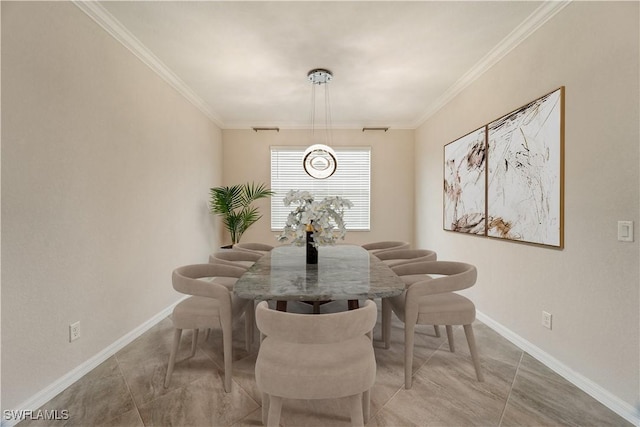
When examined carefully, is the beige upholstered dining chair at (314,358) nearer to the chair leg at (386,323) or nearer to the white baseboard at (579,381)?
the chair leg at (386,323)

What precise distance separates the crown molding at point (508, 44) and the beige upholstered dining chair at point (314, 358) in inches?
100

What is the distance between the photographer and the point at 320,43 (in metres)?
2.51

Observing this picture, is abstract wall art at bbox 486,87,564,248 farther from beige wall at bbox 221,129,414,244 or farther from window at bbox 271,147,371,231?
window at bbox 271,147,371,231

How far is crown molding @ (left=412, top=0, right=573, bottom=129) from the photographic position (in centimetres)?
204

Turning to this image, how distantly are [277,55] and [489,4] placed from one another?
5.89ft

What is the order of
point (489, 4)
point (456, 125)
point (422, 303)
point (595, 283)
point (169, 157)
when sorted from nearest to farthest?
point (595, 283) < point (422, 303) < point (489, 4) < point (169, 157) < point (456, 125)

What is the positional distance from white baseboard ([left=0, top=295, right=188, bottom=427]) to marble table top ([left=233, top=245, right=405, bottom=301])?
4.48 feet

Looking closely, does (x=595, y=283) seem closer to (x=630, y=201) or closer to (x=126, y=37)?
(x=630, y=201)

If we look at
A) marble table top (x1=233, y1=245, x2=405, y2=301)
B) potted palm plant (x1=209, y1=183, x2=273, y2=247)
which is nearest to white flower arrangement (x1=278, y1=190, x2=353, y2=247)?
marble table top (x1=233, y1=245, x2=405, y2=301)

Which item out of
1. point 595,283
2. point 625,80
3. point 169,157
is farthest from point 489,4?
point 169,157

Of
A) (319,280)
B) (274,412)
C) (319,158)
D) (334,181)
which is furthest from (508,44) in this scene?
(274,412)

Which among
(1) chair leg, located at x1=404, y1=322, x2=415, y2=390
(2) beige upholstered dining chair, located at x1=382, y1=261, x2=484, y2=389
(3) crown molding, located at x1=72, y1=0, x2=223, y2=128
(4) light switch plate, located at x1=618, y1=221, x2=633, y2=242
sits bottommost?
(1) chair leg, located at x1=404, y1=322, x2=415, y2=390

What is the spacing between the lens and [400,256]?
2922 millimetres

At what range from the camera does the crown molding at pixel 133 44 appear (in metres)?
2.02
